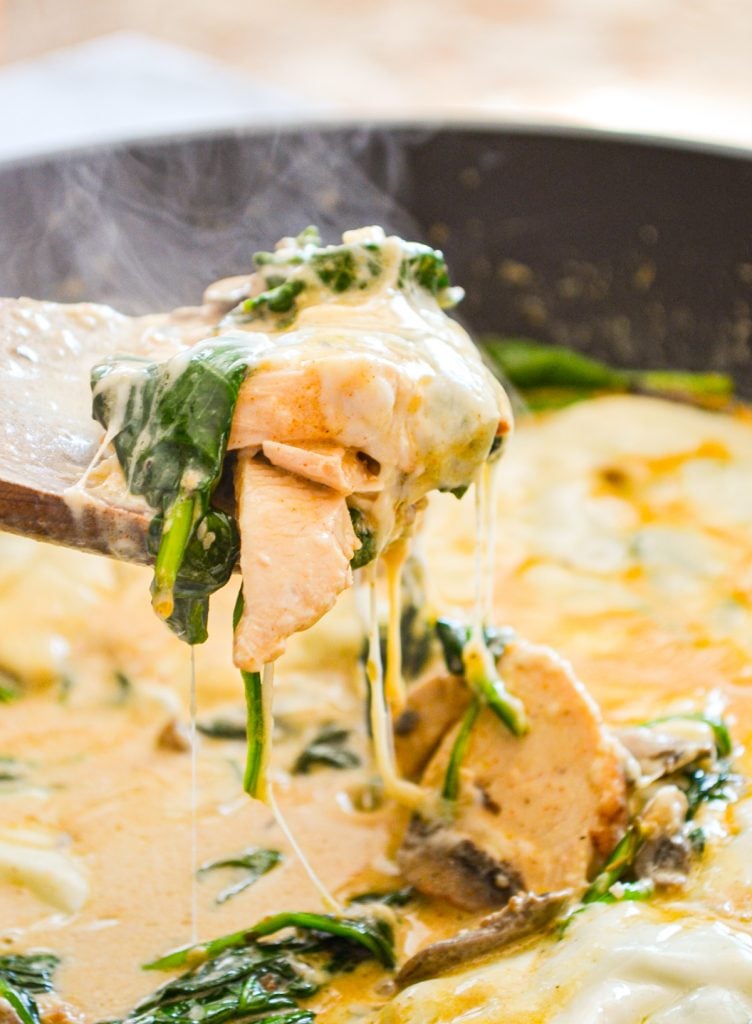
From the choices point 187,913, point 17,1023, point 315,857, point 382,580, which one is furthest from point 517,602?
point 17,1023

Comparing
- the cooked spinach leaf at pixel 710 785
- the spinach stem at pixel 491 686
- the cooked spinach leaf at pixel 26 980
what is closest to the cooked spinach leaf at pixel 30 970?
the cooked spinach leaf at pixel 26 980

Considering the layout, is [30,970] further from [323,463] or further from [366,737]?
[323,463]

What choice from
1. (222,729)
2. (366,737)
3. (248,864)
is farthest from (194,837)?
(366,737)

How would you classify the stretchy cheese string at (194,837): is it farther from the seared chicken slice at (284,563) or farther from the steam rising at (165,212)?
the steam rising at (165,212)

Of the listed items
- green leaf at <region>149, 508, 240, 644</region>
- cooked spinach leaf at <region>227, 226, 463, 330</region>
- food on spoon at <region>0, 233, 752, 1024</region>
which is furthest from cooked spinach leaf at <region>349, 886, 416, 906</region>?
cooked spinach leaf at <region>227, 226, 463, 330</region>

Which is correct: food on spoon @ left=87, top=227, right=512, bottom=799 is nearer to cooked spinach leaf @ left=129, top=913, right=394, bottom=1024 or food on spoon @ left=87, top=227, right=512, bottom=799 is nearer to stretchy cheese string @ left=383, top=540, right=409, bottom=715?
stretchy cheese string @ left=383, top=540, right=409, bottom=715
